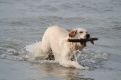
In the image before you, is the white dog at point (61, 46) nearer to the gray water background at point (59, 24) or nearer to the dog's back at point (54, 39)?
the dog's back at point (54, 39)

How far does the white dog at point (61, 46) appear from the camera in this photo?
11.9m

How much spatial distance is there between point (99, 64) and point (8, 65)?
2.24m

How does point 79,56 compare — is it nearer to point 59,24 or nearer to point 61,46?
point 61,46

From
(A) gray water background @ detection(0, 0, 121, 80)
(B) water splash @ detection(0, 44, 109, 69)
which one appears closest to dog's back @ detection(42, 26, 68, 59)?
(B) water splash @ detection(0, 44, 109, 69)

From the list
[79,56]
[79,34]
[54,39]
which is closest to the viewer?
[79,34]

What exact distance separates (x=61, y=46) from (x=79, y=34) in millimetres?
665

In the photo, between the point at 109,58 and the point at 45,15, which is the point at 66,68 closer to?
the point at 109,58

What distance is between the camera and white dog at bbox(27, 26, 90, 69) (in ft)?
39.0

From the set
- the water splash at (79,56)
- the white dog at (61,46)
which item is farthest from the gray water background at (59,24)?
the white dog at (61,46)

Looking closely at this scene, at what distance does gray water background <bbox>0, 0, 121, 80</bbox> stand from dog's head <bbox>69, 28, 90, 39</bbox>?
77 cm

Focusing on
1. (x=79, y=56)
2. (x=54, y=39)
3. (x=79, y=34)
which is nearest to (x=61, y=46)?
(x=54, y=39)

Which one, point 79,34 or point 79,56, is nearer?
point 79,34

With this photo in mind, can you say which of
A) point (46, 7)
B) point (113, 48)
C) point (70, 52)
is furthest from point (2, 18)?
point (70, 52)

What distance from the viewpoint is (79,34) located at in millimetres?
11914
